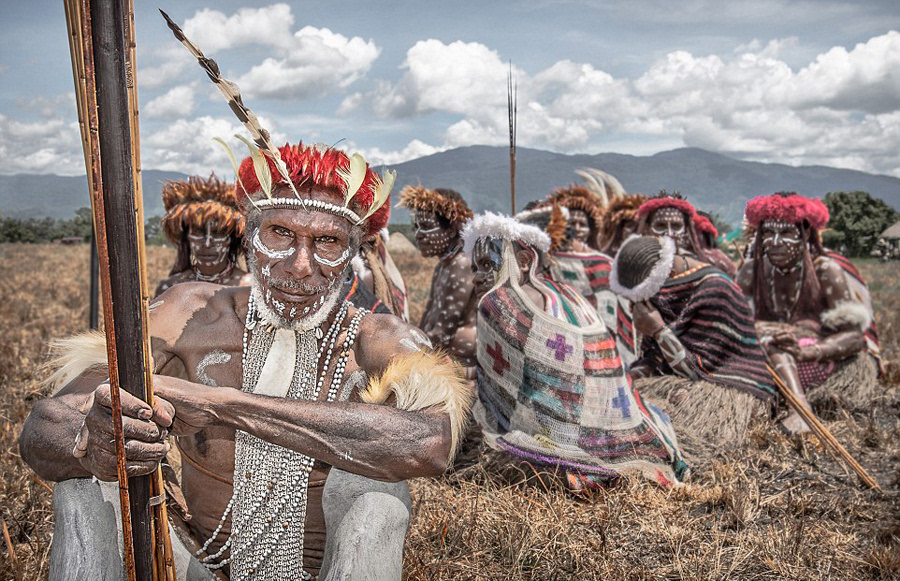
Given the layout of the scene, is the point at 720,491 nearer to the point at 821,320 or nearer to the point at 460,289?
the point at 460,289

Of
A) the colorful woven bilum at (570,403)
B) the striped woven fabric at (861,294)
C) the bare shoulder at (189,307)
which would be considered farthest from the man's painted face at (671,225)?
the bare shoulder at (189,307)

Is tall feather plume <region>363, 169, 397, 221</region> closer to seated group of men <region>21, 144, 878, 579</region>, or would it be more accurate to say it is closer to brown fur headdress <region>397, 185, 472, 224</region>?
seated group of men <region>21, 144, 878, 579</region>

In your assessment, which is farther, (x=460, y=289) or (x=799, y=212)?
(x=799, y=212)

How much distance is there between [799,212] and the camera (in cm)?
632

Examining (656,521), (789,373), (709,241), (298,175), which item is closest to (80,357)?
(298,175)

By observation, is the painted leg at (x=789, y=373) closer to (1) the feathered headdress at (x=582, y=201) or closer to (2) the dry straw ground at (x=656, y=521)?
(2) the dry straw ground at (x=656, y=521)

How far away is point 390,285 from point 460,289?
61cm

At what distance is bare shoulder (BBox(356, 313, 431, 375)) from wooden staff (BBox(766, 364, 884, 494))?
3371 mm

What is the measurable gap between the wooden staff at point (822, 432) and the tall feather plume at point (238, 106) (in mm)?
3893

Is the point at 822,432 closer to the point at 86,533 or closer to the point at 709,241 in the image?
the point at 709,241

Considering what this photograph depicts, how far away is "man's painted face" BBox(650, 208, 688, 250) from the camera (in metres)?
7.50

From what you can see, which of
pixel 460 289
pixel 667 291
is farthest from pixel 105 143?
pixel 667 291

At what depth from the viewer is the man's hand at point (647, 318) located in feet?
17.7

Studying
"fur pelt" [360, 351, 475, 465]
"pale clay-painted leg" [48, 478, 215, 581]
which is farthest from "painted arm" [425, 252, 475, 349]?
"pale clay-painted leg" [48, 478, 215, 581]
